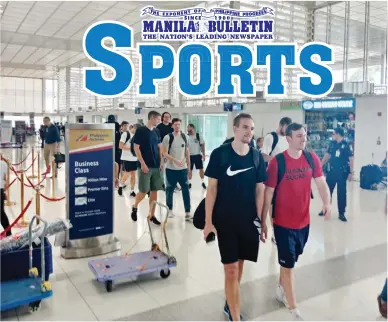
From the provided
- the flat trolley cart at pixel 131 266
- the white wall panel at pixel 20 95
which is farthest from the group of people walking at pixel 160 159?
the white wall panel at pixel 20 95

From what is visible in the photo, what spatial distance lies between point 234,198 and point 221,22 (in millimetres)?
9474

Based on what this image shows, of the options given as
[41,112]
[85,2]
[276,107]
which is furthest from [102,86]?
[41,112]

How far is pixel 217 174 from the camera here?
9.12ft

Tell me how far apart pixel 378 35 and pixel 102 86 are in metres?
12.4

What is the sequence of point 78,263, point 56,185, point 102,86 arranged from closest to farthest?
point 78,263 < point 56,185 < point 102,86

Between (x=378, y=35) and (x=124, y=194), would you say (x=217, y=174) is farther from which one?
(x=378, y=35)

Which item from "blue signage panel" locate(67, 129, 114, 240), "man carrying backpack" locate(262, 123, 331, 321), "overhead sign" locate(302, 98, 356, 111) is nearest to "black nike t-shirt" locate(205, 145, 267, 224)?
"man carrying backpack" locate(262, 123, 331, 321)

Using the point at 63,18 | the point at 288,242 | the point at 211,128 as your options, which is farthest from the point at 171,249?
the point at 211,128

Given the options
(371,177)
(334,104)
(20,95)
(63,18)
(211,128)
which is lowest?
(371,177)

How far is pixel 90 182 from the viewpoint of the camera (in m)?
4.42

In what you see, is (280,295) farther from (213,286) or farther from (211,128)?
(211,128)

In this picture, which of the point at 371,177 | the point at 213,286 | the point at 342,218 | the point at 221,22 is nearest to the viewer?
the point at 213,286

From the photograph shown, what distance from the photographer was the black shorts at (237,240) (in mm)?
2801

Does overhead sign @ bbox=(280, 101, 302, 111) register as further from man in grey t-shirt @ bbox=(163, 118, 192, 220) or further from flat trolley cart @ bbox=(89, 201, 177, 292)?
flat trolley cart @ bbox=(89, 201, 177, 292)
